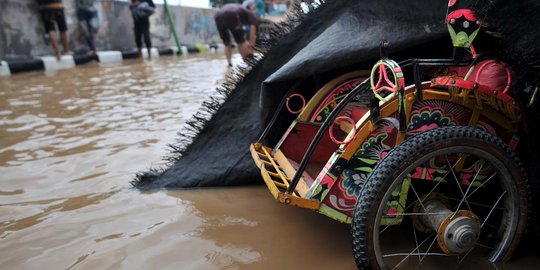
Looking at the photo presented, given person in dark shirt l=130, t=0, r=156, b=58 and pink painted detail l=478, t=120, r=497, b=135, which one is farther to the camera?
person in dark shirt l=130, t=0, r=156, b=58

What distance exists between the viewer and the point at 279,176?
1601 millimetres

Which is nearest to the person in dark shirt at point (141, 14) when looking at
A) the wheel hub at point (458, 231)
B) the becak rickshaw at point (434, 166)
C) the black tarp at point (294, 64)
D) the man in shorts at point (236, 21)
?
the man in shorts at point (236, 21)

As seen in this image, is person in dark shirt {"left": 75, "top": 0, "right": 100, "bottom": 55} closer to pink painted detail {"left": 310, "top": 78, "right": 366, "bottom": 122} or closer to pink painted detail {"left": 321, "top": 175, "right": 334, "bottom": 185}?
pink painted detail {"left": 310, "top": 78, "right": 366, "bottom": 122}

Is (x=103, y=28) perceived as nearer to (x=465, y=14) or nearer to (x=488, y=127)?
(x=465, y=14)

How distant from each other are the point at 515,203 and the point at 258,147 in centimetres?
104

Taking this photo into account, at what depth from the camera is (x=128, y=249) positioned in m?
1.60

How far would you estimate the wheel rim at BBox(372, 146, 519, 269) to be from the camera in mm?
1182

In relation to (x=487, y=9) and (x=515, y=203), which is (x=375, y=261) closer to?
(x=515, y=203)

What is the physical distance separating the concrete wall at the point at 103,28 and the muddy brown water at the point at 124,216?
5612mm

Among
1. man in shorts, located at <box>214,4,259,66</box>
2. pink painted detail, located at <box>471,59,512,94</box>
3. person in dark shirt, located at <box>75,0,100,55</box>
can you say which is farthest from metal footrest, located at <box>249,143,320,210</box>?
person in dark shirt, located at <box>75,0,100,55</box>

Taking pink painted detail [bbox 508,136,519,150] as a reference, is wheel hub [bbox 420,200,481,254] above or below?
below

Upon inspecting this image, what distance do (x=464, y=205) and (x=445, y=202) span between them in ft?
0.63

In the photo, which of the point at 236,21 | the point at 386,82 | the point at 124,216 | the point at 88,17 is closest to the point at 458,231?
the point at 386,82

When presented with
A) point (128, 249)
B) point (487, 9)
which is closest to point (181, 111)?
point (128, 249)
